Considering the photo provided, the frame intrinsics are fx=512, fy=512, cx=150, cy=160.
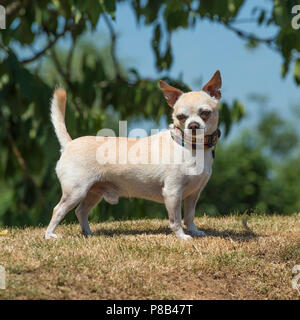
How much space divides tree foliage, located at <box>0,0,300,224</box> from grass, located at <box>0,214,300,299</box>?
2.83 metres

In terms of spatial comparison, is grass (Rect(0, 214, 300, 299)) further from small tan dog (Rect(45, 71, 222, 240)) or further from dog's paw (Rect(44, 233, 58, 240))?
small tan dog (Rect(45, 71, 222, 240))

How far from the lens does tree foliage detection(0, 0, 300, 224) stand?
7.59 m

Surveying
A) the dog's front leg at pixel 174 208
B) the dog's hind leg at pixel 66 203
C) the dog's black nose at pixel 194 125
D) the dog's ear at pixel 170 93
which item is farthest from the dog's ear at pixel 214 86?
the dog's hind leg at pixel 66 203

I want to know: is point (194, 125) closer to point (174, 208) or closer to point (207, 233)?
point (174, 208)

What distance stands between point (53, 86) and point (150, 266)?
5034 mm

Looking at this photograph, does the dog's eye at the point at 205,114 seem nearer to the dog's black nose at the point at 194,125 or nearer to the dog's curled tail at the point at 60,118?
the dog's black nose at the point at 194,125

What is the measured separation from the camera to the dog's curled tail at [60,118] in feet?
19.2

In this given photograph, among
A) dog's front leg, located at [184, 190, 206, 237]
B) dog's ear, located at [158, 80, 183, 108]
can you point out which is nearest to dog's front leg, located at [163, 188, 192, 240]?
dog's front leg, located at [184, 190, 206, 237]

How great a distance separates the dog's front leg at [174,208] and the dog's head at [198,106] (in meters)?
0.70

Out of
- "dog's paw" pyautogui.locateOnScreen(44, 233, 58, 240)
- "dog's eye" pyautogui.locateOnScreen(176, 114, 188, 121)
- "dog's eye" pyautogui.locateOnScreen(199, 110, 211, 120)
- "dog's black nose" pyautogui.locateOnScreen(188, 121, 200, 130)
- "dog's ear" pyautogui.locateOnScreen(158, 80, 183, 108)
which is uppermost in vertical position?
"dog's ear" pyautogui.locateOnScreen(158, 80, 183, 108)

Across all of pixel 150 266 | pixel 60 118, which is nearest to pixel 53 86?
pixel 60 118

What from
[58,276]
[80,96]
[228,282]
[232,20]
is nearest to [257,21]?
[232,20]

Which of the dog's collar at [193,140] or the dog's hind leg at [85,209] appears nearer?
the dog's collar at [193,140]

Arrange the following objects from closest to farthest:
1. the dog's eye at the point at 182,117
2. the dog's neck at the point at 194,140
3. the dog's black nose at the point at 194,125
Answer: the dog's black nose at the point at 194,125 < the dog's eye at the point at 182,117 < the dog's neck at the point at 194,140
